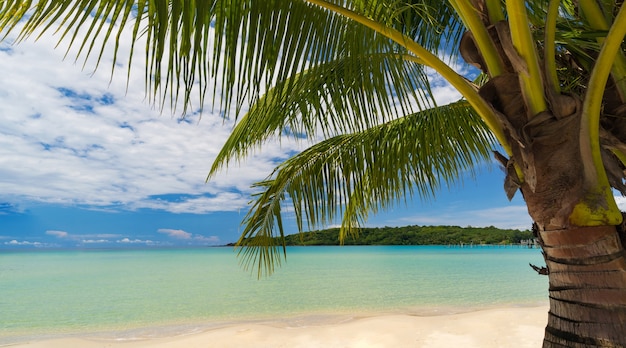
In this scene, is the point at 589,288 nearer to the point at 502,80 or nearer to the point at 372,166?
the point at 502,80

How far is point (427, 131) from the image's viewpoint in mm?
3594

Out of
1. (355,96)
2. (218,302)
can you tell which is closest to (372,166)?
(355,96)

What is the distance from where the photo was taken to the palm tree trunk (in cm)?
162

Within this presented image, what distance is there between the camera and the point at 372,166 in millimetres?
3781

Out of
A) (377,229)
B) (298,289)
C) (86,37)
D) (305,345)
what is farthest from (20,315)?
(377,229)

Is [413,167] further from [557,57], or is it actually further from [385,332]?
[385,332]

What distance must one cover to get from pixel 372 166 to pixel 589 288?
222cm

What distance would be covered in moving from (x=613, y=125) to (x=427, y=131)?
164cm

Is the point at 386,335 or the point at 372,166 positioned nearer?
the point at 372,166

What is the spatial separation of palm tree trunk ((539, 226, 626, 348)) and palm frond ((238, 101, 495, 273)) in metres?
1.91

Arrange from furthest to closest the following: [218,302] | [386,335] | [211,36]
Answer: [218,302] → [386,335] → [211,36]

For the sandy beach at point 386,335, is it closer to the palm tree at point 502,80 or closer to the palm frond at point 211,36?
the palm tree at point 502,80

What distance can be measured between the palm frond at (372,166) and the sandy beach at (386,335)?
227cm

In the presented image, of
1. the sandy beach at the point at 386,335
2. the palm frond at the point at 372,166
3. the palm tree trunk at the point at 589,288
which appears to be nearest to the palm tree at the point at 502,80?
the palm tree trunk at the point at 589,288
